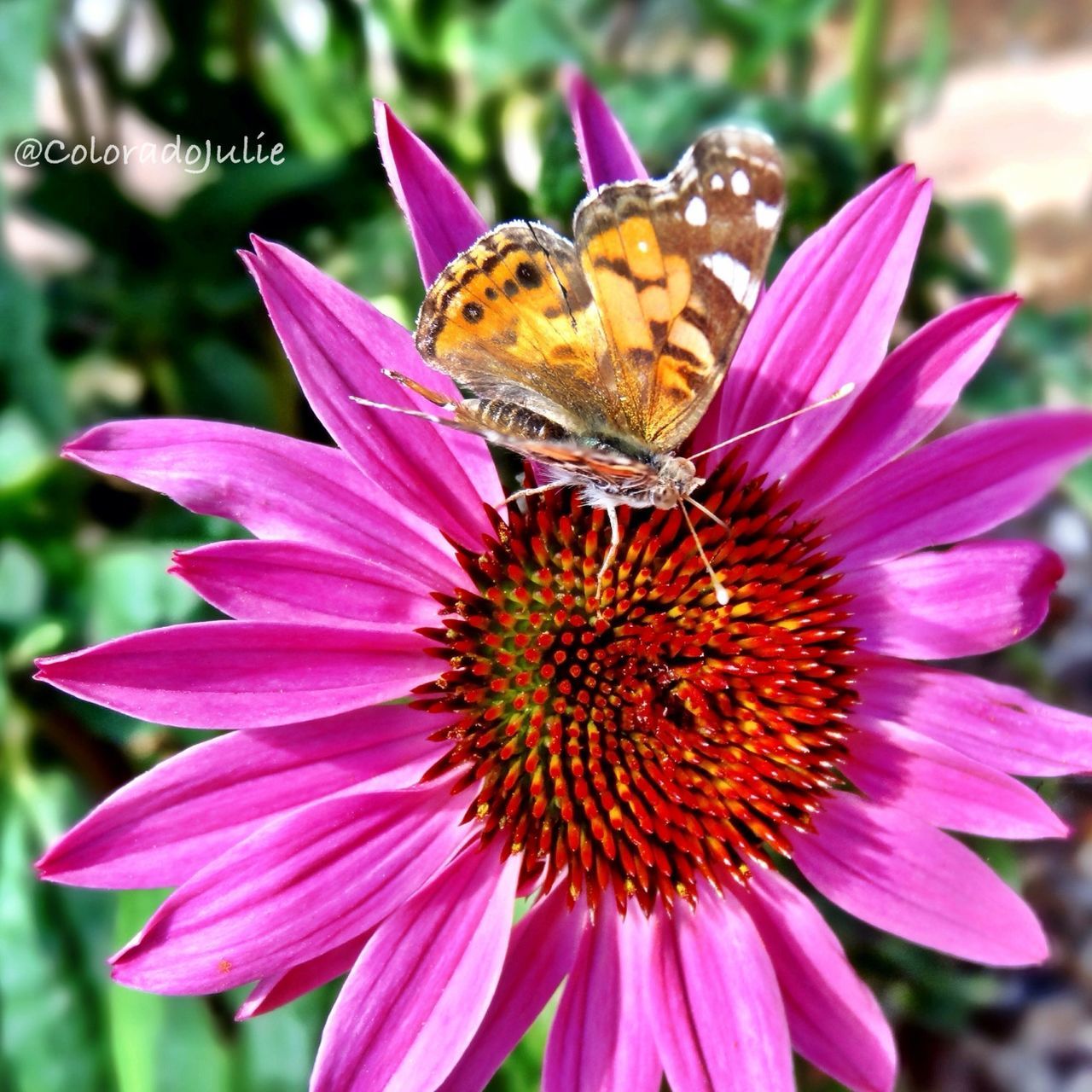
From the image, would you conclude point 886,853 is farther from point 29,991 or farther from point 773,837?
point 29,991

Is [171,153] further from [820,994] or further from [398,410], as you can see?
[820,994]

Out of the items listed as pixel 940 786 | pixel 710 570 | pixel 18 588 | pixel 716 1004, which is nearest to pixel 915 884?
pixel 940 786

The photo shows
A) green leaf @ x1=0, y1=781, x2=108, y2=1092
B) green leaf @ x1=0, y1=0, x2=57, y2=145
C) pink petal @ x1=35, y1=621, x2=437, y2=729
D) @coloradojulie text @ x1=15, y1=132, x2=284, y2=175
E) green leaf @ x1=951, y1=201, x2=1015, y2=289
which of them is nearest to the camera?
pink petal @ x1=35, y1=621, x2=437, y2=729

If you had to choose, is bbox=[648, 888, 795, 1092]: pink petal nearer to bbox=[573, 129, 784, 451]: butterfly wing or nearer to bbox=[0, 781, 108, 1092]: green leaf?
bbox=[573, 129, 784, 451]: butterfly wing

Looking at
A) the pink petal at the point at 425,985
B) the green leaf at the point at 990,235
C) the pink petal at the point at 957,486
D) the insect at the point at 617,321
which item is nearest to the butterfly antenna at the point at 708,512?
the insect at the point at 617,321

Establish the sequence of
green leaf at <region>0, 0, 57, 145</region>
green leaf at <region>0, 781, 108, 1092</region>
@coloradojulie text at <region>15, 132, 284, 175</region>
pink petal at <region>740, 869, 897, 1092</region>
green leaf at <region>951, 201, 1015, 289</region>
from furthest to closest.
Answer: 1. green leaf at <region>951, 201, 1015, 289</region>
2. @coloradojulie text at <region>15, 132, 284, 175</region>
3. green leaf at <region>0, 781, 108, 1092</region>
4. green leaf at <region>0, 0, 57, 145</region>
5. pink petal at <region>740, 869, 897, 1092</region>

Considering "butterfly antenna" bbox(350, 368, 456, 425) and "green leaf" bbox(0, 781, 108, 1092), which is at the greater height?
"butterfly antenna" bbox(350, 368, 456, 425)

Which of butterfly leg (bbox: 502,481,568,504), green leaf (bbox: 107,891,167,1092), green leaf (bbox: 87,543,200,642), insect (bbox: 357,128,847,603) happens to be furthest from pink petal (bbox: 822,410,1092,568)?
green leaf (bbox: 107,891,167,1092)

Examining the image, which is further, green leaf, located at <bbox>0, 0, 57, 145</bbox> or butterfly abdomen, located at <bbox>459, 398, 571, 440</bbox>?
green leaf, located at <bbox>0, 0, 57, 145</bbox>

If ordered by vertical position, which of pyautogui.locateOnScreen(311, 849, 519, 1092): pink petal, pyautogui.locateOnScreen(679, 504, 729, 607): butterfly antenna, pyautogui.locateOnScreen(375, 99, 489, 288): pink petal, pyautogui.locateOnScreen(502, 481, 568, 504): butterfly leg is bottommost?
pyautogui.locateOnScreen(311, 849, 519, 1092): pink petal
